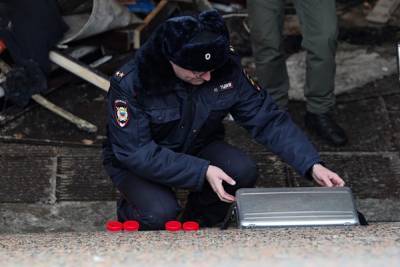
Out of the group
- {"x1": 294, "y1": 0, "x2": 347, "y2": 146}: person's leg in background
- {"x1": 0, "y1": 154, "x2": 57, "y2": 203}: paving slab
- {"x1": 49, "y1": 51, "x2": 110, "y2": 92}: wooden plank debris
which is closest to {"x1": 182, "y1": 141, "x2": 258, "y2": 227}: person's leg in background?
{"x1": 0, "y1": 154, "x2": 57, "y2": 203}: paving slab

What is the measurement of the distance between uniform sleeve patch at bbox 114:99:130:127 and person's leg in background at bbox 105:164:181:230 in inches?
14.0

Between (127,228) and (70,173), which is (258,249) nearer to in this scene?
(127,228)

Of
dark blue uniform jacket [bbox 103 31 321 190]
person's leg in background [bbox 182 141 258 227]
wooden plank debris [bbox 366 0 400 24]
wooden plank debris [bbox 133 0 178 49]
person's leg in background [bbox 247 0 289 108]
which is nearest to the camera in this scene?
dark blue uniform jacket [bbox 103 31 321 190]

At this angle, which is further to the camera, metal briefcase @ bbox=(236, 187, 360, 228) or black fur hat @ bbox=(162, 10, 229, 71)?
black fur hat @ bbox=(162, 10, 229, 71)

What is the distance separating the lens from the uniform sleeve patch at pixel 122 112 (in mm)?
3578

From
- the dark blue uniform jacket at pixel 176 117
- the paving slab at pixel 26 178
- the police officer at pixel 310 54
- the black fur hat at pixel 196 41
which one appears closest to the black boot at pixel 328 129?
the police officer at pixel 310 54

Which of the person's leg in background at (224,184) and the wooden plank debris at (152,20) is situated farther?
the wooden plank debris at (152,20)

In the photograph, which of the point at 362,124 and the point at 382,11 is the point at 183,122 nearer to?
the point at 362,124

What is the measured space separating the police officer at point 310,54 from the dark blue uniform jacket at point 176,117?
44.2 inches

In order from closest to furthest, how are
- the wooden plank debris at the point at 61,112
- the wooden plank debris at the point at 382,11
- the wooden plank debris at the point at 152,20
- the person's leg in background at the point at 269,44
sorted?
the person's leg in background at the point at 269,44
the wooden plank debris at the point at 61,112
the wooden plank debris at the point at 152,20
the wooden plank debris at the point at 382,11

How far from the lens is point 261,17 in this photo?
4.95 m

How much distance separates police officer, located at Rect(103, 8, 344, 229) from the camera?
11.1ft

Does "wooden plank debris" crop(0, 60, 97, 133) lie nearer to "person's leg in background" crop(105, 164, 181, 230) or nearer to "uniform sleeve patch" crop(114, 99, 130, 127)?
"person's leg in background" crop(105, 164, 181, 230)

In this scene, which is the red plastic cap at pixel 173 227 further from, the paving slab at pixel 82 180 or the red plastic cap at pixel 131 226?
the paving slab at pixel 82 180
